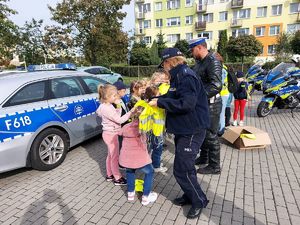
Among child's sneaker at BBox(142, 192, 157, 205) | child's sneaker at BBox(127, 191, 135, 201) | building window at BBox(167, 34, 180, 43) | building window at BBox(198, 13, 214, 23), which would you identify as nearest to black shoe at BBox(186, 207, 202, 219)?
child's sneaker at BBox(142, 192, 157, 205)

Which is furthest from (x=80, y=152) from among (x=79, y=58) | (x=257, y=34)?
(x=257, y=34)

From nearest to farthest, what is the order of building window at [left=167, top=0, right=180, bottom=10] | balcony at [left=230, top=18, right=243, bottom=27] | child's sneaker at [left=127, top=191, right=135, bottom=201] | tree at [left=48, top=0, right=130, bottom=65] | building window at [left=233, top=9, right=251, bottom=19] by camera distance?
child's sneaker at [left=127, top=191, right=135, bottom=201] < tree at [left=48, top=0, right=130, bottom=65] < building window at [left=233, top=9, right=251, bottom=19] < balcony at [left=230, top=18, right=243, bottom=27] < building window at [left=167, top=0, right=180, bottom=10]

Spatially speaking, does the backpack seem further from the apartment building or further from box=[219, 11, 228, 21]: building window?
box=[219, 11, 228, 21]: building window

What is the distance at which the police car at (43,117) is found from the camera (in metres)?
3.84

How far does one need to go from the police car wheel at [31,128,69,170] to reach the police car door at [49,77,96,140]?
0.30 meters

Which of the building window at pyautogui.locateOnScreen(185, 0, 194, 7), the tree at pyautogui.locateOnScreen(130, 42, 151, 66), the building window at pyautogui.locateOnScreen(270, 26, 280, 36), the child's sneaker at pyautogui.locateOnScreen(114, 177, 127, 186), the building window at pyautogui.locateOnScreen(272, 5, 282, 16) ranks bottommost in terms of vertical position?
the child's sneaker at pyautogui.locateOnScreen(114, 177, 127, 186)

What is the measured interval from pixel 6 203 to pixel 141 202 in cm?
191

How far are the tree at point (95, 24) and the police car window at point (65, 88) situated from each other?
16.4m

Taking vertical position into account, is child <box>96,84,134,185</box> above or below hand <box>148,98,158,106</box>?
below

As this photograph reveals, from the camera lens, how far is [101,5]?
2084 centimetres

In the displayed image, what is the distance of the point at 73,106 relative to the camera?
16.1 feet

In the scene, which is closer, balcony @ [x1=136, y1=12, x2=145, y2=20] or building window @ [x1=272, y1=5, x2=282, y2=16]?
building window @ [x1=272, y1=5, x2=282, y2=16]

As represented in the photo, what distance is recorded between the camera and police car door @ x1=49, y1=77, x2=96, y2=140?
466cm

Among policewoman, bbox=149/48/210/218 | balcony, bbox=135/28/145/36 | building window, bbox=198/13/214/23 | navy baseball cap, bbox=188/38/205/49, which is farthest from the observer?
balcony, bbox=135/28/145/36
